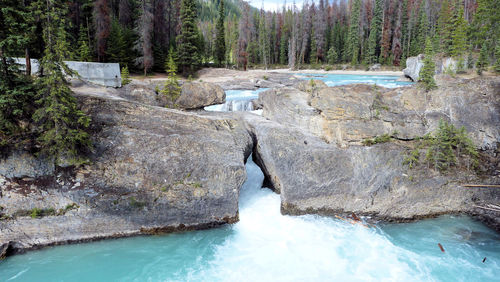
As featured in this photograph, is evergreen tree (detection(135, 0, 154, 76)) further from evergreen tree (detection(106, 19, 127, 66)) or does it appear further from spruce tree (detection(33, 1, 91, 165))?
spruce tree (detection(33, 1, 91, 165))

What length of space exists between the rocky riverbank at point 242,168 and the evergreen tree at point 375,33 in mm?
48067

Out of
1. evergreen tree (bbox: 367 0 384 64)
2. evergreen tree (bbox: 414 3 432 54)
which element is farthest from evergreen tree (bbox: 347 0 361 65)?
evergreen tree (bbox: 414 3 432 54)

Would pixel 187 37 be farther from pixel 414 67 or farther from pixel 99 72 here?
pixel 414 67

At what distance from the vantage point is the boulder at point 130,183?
10.4 m

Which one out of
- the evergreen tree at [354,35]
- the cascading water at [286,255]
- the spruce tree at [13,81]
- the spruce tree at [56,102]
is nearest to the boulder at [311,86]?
the cascading water at [286,255]

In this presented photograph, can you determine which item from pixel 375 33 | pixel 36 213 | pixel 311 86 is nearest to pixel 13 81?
pixel 36 213

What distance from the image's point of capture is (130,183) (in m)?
11.2

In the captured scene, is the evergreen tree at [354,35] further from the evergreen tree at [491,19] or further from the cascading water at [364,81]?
the evergreen tree at [491,19]

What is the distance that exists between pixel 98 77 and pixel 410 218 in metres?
17.2

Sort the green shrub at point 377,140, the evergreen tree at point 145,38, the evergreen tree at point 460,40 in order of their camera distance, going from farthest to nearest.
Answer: the evergreen tree at point 460,40, the evergreen tree at point 145,38, the green shrub at point 377,140

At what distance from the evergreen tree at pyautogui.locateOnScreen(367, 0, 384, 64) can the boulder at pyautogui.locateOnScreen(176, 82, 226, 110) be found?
49.1 metres

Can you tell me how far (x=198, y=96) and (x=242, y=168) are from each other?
29.3 ft

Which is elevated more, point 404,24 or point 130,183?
point 404,24

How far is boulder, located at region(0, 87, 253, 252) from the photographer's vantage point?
1035cm
